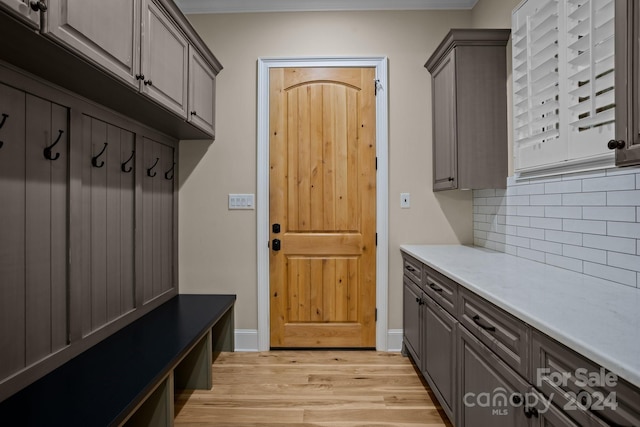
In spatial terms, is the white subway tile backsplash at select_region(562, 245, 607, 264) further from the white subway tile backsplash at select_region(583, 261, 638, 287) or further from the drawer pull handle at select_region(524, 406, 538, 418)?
the drawer pull handle at select_region(524, 406, 538, 418)

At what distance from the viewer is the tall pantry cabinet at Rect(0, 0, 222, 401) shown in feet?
4.31

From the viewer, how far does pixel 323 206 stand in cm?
280

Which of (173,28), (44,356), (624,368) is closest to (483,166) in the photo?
(624,368)

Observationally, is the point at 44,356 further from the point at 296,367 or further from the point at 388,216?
the point at 388,216

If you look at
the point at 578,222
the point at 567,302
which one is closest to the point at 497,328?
the point at 567,302

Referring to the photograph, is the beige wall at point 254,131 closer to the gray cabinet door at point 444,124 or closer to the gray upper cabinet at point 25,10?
the gray cabinet door at point 444,124

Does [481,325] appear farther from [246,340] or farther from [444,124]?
[246,340]

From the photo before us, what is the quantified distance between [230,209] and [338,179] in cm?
92

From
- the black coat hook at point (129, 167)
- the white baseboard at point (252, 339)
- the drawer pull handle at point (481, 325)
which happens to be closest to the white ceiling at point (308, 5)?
the black coat hook at point (129, 167)

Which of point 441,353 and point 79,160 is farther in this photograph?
point 441,353

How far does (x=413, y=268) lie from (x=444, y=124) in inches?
42.3

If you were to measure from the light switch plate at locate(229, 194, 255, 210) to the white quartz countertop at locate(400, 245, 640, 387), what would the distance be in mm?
1467

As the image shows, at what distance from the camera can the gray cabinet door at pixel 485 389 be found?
114cm

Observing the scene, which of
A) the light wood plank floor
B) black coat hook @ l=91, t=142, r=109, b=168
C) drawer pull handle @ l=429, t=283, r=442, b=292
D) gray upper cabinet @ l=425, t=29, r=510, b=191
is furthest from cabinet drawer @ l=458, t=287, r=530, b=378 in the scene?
black coat hook @ l=91, t=142, r=109, b=168
